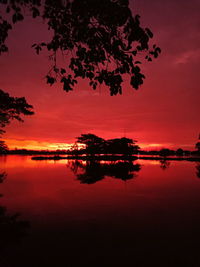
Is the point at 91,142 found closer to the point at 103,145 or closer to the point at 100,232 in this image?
the point at 103,145

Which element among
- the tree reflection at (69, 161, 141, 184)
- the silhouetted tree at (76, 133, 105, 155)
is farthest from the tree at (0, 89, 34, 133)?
the silhouetted tree at (76, 133, 105, 155)

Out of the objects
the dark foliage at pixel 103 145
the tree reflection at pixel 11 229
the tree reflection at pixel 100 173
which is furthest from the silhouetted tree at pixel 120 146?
the tree reflection at pixel 11 229

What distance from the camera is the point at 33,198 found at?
1210 centimetres

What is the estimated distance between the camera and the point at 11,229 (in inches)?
267

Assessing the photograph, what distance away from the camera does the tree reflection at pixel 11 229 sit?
19.3 ft

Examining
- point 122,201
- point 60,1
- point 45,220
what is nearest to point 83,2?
point 60,1

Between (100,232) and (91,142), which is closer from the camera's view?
(100,232)

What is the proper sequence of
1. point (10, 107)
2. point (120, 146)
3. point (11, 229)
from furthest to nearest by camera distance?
point (120, 146), point (10, 107), point (11, 229)

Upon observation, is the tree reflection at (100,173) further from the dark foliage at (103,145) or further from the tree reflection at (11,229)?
the dark foliage at (103,145)

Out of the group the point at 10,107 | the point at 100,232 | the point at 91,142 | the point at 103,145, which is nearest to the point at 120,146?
the point at 103,145

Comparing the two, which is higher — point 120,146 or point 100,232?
point 120,146

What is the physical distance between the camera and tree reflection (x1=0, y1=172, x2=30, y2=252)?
19.3ft

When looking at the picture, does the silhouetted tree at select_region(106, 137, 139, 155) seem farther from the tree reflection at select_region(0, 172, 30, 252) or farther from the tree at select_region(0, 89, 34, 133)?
the tree reflection at select_region(0, 172, 30, 252)

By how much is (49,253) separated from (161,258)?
3018 mm
